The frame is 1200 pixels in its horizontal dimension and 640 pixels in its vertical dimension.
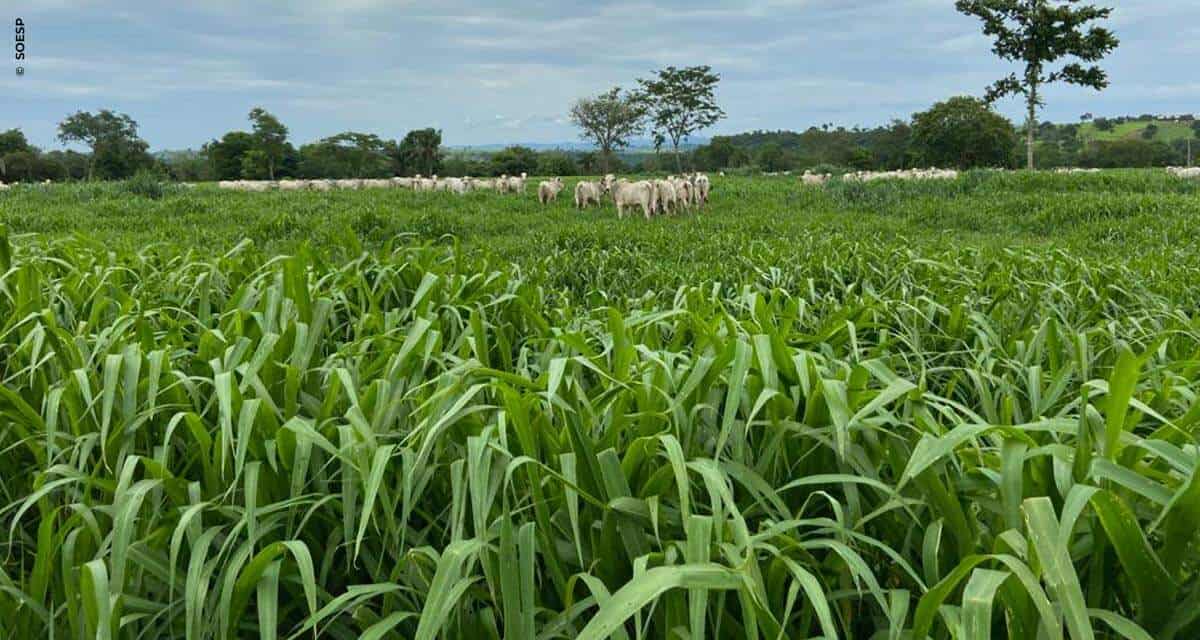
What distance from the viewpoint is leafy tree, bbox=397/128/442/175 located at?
50719 mm

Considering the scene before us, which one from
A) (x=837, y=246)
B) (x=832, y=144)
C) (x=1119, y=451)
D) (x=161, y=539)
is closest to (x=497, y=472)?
(x=161, y=539)

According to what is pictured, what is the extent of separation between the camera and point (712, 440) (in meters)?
1.69

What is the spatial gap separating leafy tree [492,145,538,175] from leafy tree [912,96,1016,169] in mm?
25031

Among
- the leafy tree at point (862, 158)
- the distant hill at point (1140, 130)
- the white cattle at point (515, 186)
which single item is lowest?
the white cattle at point (515, 186)

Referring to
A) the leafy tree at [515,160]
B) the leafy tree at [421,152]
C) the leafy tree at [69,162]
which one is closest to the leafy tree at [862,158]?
the leafy tree at [515,160]

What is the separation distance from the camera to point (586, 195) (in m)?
13.3

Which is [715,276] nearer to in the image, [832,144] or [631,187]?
[631,187]

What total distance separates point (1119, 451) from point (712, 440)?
74 centimetres

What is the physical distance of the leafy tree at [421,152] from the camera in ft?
166

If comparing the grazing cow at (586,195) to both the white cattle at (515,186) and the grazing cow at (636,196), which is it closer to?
the grazing cow at (636,196)

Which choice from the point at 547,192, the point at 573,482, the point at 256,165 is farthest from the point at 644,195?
the point at 256,165

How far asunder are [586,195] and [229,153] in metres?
48.8

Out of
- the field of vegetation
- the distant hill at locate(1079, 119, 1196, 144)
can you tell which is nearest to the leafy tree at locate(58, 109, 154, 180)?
the field of vegetation

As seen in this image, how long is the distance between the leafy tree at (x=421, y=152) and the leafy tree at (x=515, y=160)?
3783 mm
